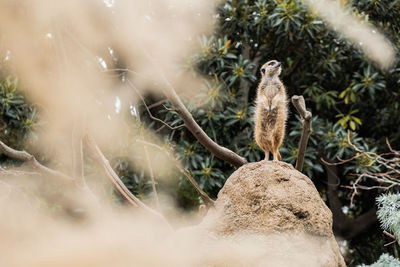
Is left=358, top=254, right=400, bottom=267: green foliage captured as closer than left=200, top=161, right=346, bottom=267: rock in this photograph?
No

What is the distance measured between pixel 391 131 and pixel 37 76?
4.28 metres

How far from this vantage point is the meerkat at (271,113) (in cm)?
254

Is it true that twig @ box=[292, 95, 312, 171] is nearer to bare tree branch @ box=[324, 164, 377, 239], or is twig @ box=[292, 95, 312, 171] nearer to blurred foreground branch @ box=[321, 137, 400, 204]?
blurred foreground branch @ box=[321, 137, 400, 204]

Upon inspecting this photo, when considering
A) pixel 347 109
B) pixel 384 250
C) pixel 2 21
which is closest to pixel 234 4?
pixel 347 109

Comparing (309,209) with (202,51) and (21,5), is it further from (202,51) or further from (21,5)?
(202,51)

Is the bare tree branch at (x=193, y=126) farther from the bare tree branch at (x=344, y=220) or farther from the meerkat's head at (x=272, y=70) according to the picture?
the bare tree branch at (x=344, y=220)

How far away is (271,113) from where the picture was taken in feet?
8.34

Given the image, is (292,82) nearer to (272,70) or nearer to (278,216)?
(272,70)

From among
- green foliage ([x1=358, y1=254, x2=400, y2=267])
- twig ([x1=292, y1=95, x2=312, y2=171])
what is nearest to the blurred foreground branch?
green foliage ([x1=358, y1=254, x2=400, y2=267])

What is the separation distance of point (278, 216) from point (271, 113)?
69cm

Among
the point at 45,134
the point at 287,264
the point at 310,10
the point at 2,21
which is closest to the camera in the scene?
the point at 2,21

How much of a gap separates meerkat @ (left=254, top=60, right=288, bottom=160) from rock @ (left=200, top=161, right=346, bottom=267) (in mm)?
353

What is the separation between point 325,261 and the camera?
1.96 metres

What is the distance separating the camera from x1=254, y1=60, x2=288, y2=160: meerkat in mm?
2535
